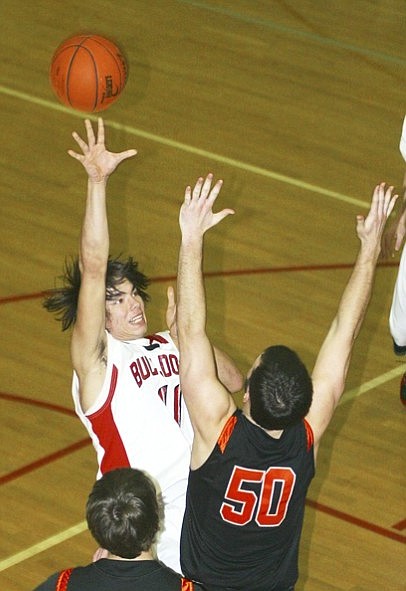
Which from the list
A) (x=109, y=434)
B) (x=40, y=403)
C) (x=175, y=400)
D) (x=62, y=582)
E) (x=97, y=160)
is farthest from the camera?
(x=40, y=403)

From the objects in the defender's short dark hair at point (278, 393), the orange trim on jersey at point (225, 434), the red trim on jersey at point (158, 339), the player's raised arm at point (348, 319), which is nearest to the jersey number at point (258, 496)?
the orange trim on jersey at point (225, 434)

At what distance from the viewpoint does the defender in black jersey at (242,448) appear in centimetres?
498

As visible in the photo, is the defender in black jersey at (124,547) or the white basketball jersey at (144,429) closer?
the defender in black jersey at (124,547)

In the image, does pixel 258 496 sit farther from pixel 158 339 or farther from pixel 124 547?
pixel 158 339

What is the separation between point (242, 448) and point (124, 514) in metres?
0.68

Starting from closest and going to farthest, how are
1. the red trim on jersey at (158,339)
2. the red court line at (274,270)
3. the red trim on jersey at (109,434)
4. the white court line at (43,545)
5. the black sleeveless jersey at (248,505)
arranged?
the black sleeveless jersey at (248,505), the red trim on jersey at (109,434), the red trim on jersey at (158,339), the white court line at (43,545), the red court line at (274,270)

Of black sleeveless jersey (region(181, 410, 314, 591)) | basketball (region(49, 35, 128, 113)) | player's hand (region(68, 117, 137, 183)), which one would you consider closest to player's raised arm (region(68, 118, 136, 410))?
player's hand (region(68, 117, 137, 183))

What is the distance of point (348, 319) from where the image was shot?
548cm

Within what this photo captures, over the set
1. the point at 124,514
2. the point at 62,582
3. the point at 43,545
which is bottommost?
the point at 43,545

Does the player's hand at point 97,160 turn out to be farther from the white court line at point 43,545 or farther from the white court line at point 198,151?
the white court line at point 198,151

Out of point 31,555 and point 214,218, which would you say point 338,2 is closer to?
point 31,555

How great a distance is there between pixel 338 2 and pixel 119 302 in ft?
40.3

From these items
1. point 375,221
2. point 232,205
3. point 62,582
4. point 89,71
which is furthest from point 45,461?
point 232,205

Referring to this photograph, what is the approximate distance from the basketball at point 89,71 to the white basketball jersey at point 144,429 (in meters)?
2.68
